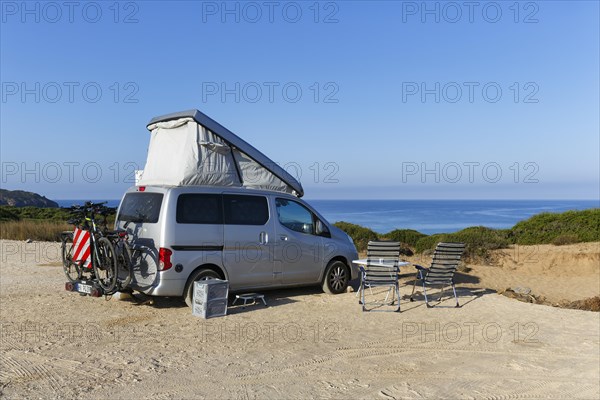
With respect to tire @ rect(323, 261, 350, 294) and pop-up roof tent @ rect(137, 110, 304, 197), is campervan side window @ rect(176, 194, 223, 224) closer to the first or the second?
pop-up roof tent @ rect(137, 110, 304, 197)

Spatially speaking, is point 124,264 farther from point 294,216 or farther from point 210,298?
point 294,216

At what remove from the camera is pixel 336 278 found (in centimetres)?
1087

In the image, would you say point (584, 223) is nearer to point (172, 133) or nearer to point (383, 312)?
point (383, 312)

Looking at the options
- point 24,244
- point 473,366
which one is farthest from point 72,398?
point 24,244

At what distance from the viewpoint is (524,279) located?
51.3ft

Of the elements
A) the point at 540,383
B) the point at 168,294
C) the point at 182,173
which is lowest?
the point at 540,383

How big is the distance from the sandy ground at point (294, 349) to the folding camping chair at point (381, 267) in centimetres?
49

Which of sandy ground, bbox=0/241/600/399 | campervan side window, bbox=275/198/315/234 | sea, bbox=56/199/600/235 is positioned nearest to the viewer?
sandy ground, bbox=0/241/600/399

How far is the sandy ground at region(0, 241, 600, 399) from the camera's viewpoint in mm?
5504

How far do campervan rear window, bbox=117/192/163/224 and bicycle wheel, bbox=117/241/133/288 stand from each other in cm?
50

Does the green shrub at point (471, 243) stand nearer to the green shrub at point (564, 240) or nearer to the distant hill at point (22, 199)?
the green shrub at point (564, 240)

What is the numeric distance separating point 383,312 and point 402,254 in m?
10.8

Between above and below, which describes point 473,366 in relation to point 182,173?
below

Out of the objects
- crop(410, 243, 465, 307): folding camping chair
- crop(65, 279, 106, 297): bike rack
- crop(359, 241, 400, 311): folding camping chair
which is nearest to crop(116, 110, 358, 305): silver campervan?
crop(65, 279, 106, 297): bike rack
